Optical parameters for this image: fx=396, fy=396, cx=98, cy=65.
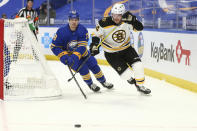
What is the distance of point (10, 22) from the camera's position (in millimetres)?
4719

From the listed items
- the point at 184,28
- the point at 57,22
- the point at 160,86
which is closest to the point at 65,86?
the point at 160,86

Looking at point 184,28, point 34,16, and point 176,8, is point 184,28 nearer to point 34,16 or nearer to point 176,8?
point 176,8

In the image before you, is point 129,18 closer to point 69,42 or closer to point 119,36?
point 119,36

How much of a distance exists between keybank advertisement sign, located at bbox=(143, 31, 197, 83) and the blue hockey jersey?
1.57 m

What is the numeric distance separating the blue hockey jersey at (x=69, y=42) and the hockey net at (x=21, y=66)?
248 millimetres

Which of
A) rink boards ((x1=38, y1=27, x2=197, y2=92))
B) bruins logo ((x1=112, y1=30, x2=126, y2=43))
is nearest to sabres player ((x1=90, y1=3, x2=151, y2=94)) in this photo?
bruins logo ((x1=112, y1=30, x2=126, y2=43))

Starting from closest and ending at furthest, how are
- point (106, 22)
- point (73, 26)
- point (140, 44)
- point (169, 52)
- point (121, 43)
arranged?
point (73, 26), point (106, 22), point (121, 43), point (169, 52), point (140, 44)

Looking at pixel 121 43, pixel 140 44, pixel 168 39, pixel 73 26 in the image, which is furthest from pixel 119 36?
pixel 140 44

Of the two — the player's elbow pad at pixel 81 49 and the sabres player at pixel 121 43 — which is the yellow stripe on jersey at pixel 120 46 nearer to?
the sabres player at pixel 121 43

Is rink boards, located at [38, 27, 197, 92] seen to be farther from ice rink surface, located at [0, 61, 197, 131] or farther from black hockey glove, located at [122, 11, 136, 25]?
black hockey glove, located at [122, 11, 136, 25]

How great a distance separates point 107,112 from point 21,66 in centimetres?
131

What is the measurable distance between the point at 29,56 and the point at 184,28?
8.26 ft

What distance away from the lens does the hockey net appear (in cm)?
471

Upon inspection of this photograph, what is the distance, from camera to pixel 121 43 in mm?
5328
